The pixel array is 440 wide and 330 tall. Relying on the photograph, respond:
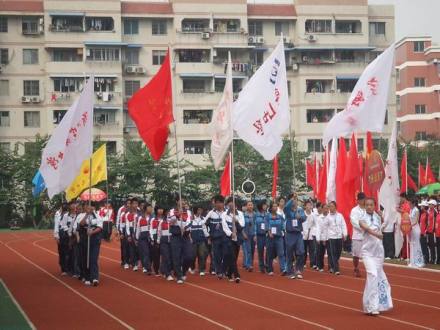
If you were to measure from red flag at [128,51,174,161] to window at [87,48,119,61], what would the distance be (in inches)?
1938

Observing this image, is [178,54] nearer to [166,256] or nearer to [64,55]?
[64,55]

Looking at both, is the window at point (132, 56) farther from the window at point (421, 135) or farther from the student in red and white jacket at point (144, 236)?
the student in red and white jacket at point (144, 236)

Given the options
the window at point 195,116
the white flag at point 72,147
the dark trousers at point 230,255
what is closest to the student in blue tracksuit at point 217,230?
the dark trousers at point 230,255

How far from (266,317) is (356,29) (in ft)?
199

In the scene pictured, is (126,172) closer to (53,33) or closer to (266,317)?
(53,33)

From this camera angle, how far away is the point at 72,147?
20516 mm

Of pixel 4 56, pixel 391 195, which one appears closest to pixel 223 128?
pixel 391 195

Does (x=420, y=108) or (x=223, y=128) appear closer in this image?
(x=223, y=128)

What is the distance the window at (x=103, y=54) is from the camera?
6881 cm

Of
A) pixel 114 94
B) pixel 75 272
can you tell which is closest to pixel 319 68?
pixel 114 94

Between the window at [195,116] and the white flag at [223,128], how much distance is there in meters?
49.6

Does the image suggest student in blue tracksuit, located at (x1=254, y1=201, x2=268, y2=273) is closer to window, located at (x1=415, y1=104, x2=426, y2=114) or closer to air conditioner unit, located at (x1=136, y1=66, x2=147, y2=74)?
air conditioner unit, located at (x1=136, y1=66, x2=147, y2=74)

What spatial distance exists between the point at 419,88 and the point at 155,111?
7143cm

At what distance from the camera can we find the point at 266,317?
13.9 m
